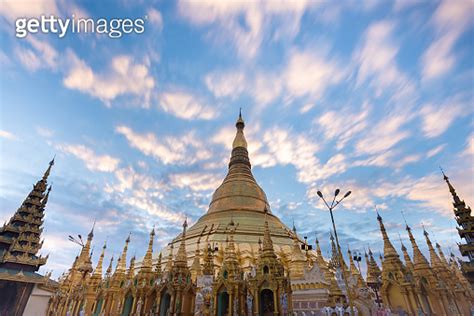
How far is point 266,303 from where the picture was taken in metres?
18.5

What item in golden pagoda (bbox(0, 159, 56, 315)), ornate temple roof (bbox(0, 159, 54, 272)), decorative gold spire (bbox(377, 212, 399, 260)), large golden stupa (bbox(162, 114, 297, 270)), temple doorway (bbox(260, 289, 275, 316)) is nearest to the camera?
temple doorway (bbox(260, 289, 275, 316))

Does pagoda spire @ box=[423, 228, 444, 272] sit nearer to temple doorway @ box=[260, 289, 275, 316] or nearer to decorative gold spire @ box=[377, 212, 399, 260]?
decorative gold spire @ box=[377, 212, 399, 260]

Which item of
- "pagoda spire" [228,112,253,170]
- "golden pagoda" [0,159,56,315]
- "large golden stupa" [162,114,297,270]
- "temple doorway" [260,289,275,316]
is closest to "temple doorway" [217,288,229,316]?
"temple doorway" [260,289,275,316]

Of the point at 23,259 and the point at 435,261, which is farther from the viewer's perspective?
the point at 435,261

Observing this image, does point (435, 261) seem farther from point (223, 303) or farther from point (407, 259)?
point (223, 303)

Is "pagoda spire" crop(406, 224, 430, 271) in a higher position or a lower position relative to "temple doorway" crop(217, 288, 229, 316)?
higher

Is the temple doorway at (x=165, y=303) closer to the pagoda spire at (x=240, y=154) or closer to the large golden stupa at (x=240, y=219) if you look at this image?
the large golden stupa at (x=240, y=219)

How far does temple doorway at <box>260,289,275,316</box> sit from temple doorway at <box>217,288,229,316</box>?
2935mm

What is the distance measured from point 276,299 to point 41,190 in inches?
1246

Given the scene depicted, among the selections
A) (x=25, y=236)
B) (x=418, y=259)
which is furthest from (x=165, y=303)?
(x=418, y=259)

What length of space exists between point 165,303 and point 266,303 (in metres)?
8.77

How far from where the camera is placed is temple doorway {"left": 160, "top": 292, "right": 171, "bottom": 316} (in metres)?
20.8

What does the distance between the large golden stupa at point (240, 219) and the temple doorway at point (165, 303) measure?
33.5 feet

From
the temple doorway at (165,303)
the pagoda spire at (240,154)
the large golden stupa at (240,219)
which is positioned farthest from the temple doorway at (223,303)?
the pagoda spire at (240,154)
